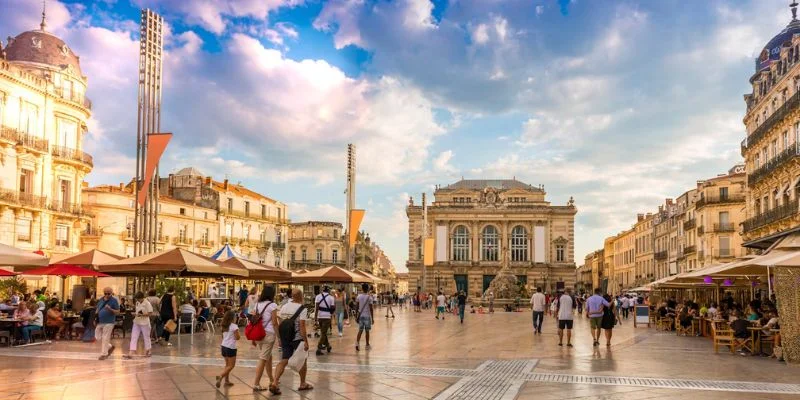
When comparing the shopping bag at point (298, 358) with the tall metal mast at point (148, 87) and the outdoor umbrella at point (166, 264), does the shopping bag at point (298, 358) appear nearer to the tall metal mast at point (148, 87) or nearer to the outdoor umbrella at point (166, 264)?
the outdoor umbrella at point (166, 264)

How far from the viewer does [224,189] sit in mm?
65438

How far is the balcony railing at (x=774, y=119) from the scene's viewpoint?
29.7 metres

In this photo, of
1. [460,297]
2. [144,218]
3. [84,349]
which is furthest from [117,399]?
[460,297]

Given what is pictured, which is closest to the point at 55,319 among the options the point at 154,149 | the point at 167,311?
the point at 167,311

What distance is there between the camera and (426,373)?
12.5 meters

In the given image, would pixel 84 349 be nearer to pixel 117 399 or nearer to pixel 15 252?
pixel 15 252

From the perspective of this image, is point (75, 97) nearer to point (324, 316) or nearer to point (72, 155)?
point (72, 155)

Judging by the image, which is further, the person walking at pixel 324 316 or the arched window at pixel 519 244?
the arched window at pixel 519 244

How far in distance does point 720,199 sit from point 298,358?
5205cm

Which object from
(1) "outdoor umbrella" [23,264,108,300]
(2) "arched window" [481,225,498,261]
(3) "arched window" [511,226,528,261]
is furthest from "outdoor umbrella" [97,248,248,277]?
(3) "arched window" [511,226,528,261]

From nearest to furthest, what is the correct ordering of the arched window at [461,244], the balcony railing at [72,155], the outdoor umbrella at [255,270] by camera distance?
1. the outdoor umbrella at [255,270]
2. the balcony railing at [72,155]
3. the arched window at [461,244]

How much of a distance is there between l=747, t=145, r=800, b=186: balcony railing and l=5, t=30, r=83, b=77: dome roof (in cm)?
3597

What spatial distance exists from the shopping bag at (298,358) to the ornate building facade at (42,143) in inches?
1144

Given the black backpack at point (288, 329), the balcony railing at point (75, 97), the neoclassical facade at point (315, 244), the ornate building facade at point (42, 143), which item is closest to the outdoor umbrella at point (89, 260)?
the black backpack at point (288, 329)
